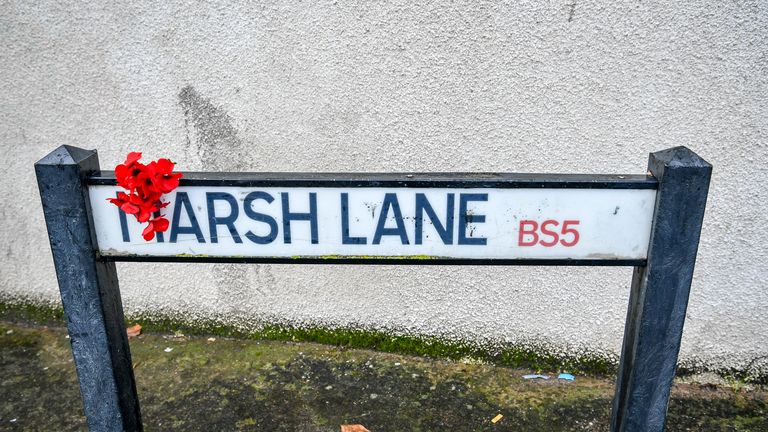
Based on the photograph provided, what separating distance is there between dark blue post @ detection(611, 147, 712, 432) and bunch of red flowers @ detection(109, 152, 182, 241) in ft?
4.21

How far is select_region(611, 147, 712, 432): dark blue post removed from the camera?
1.47 metres

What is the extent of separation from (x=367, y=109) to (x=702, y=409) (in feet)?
6.46

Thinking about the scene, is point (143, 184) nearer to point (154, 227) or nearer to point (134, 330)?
point (154, 227)

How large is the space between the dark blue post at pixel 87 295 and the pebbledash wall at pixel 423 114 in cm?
112

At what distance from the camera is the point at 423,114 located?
2586 millimetres

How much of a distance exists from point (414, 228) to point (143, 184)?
0.73 meters

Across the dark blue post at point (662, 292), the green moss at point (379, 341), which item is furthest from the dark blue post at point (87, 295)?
the dark blue post at point (662, 292)

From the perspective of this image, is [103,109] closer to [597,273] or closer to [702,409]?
[597,273]

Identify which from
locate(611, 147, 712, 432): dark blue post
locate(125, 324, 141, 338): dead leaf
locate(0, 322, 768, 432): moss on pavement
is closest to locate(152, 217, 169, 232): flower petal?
locate(0, 322, 768, 432): moss on pavement

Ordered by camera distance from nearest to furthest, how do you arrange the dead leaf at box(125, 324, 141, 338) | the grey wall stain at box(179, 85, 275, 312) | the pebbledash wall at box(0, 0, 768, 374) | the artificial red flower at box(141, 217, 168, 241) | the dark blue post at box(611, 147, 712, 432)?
1. the dark blue post at box(611, 147, 712, 432)
2. the artificial red flower at box(141, 217, 168, 241)
3. the pebbledash wall at box(0, 0, 768, 374)
4. the grey wall stain at box(179, 85, 275, 312)
5. the dead leaf at box(125, 324, 141, 338)

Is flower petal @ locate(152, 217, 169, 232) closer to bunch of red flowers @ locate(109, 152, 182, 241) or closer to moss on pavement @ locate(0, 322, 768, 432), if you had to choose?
bunch of red flowers @ locate(109, 152, 182, 241)

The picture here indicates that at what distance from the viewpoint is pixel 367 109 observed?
2.63 m

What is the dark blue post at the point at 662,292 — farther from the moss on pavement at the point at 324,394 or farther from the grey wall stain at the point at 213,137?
the grey wall stain at the point at 213,137

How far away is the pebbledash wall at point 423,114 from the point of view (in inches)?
93.7
